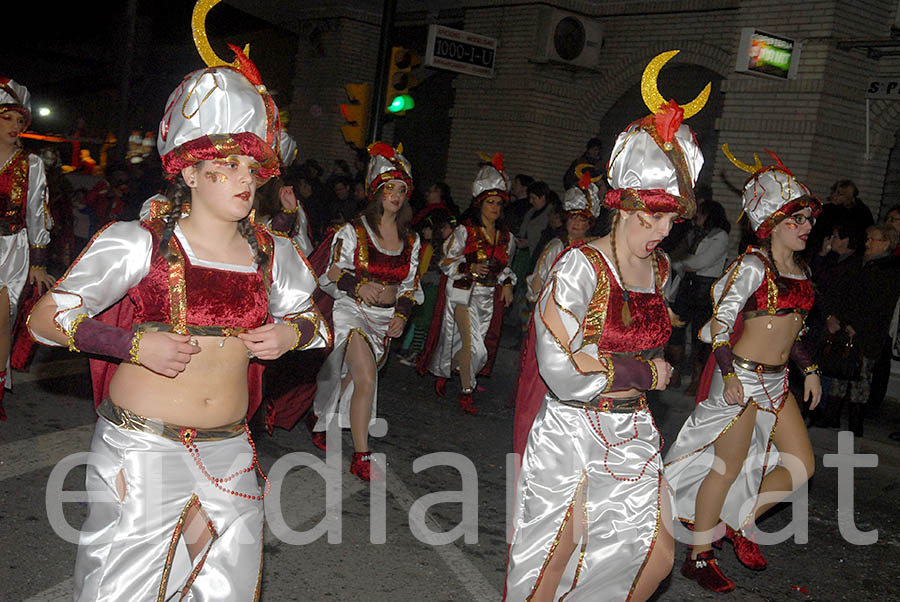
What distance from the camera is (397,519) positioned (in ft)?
18.0

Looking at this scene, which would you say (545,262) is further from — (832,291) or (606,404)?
(606,404)

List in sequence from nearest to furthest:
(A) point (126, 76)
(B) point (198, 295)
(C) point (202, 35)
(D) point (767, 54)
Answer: (B) point (198, 295) < (C) point (202, 35) < (D) point (767, 54) < (A) point (126, 76)

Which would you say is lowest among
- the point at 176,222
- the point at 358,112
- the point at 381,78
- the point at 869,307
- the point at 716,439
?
the point at 716,439

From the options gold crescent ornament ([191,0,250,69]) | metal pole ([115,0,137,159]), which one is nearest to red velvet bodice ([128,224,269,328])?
gold crescent ornament ([191,0,250,69])

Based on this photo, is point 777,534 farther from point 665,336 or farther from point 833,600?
point 665,336

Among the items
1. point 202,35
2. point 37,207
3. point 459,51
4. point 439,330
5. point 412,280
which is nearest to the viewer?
point 202,35

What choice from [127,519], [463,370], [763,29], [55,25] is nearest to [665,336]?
[127,519]

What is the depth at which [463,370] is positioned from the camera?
887 cm

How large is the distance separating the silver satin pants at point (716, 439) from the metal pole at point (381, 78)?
6788 millimetres

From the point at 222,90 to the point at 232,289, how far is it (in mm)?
654

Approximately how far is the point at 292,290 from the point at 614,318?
125 cm

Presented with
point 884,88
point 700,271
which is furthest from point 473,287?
point 884,88

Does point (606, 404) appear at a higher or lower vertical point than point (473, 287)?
higher

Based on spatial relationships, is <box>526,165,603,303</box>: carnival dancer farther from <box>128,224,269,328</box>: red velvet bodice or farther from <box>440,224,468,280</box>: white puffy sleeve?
<box>128,224,269,328</box>: red velvet bodice
